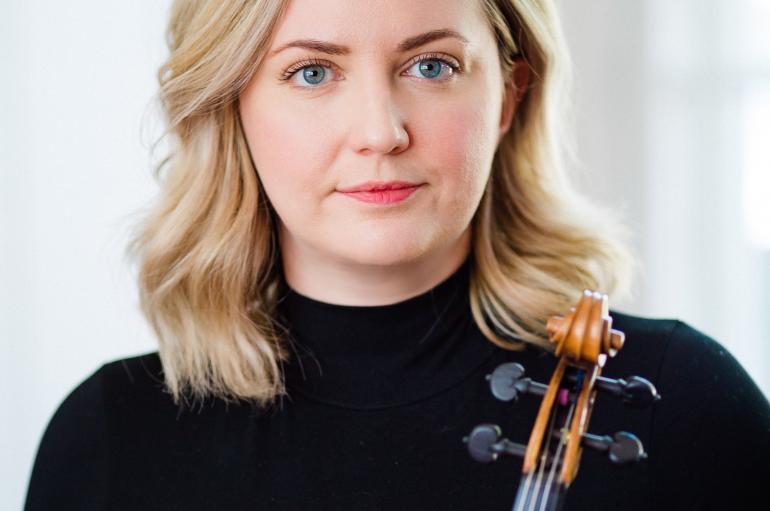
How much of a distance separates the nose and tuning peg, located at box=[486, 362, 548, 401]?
349mm

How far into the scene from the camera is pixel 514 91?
1.59 m

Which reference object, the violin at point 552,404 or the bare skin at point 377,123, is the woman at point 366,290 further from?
the violin at point 552,404

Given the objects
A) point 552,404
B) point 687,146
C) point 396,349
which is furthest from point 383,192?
point 687,146

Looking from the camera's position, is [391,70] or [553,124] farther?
[553,124]

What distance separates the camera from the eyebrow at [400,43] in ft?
4.49

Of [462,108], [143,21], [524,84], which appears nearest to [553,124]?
[524,84]

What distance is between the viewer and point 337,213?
1398 mm

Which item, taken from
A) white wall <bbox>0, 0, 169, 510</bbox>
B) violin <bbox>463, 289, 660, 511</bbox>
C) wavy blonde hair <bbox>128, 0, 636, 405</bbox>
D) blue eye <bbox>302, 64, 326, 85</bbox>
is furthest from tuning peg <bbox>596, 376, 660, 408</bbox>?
white wall <bbox>0, 0, 169, 510</bbox>

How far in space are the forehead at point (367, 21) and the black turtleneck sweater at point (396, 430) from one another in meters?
0.36

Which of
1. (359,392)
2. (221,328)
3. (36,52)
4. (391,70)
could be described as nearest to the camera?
(391,70)

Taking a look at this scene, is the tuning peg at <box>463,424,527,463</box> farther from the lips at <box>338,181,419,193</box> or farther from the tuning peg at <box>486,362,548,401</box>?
the lips at <box>338,181,419,193</box>

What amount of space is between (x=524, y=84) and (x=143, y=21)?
1.04 m

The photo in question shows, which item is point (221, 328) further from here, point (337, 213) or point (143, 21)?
point (143, 21)

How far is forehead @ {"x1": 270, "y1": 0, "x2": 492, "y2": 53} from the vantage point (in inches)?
53.4
